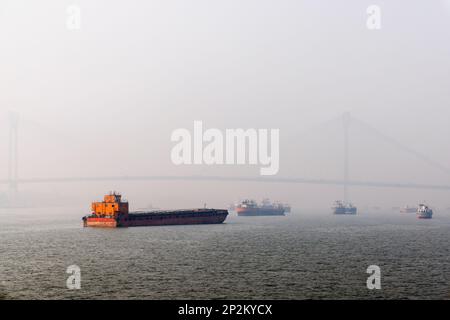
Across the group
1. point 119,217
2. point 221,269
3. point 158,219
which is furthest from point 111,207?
point 221,269

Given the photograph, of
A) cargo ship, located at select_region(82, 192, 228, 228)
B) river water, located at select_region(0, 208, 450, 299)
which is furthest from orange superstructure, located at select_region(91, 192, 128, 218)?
river water, located at select_region(0, 208, 450, 299)

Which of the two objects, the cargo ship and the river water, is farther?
the cargo ship

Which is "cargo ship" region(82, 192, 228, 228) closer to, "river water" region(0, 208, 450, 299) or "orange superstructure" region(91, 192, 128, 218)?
"orange superstructure" region(91, 192, 128, 218)

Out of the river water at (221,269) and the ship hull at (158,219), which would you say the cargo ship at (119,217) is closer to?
the ship hull at (158,219)

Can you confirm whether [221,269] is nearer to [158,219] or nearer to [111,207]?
[111,207]
